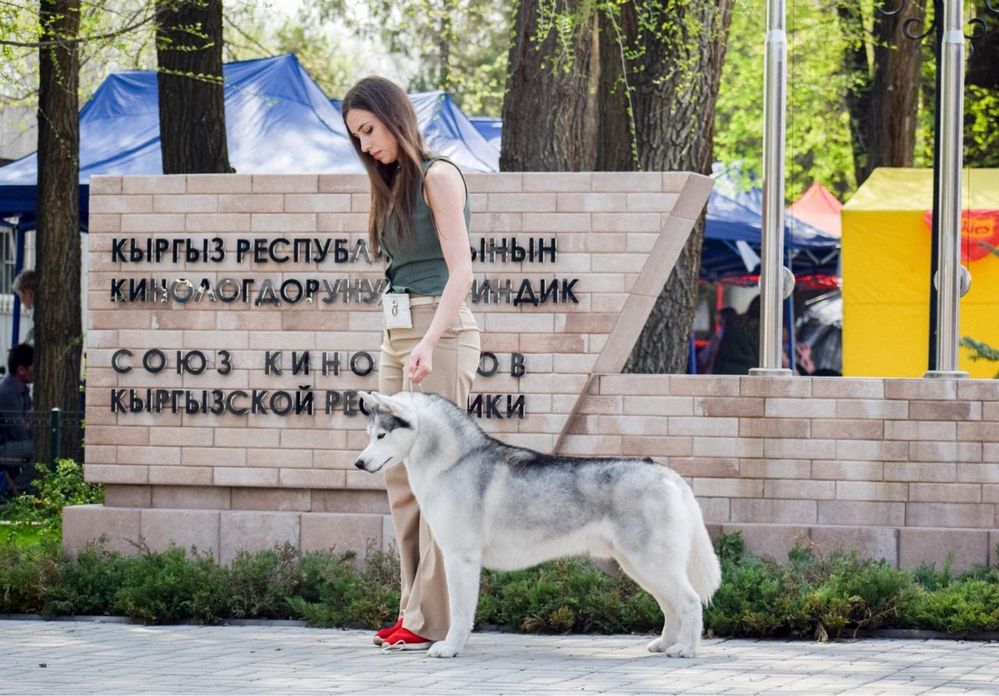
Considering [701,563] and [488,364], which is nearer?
[701,563]

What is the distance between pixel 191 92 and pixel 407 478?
6329mm

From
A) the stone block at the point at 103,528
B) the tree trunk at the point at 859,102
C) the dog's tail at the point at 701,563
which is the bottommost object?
the stone block at the point at 103,528

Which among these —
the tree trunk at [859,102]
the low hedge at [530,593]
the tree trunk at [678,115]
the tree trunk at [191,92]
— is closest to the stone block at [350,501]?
the low hedge at [530,593]

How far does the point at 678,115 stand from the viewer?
42.3ft

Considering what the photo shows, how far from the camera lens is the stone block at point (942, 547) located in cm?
876

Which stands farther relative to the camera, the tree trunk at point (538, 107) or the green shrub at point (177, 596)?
the tree trunk at point (538, 107)

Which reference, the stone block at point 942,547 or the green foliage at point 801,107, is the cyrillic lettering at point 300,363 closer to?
the stone block at point 942,547

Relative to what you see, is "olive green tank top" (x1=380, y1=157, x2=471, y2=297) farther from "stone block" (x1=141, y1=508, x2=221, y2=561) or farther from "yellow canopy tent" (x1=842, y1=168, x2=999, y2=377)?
"yellow canopy tent" (x1=842, y1=168, x2=999, y2=377)

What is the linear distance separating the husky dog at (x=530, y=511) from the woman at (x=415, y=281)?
21 centimetres

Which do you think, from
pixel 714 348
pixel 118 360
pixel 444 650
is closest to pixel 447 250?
pixel 444 650

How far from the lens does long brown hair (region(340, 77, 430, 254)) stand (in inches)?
268

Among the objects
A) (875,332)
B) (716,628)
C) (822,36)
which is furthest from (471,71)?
(716,628)

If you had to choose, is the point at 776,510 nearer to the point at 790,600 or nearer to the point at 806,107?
the point at 790,600

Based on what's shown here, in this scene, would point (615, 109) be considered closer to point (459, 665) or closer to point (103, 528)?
point (103, 528)
